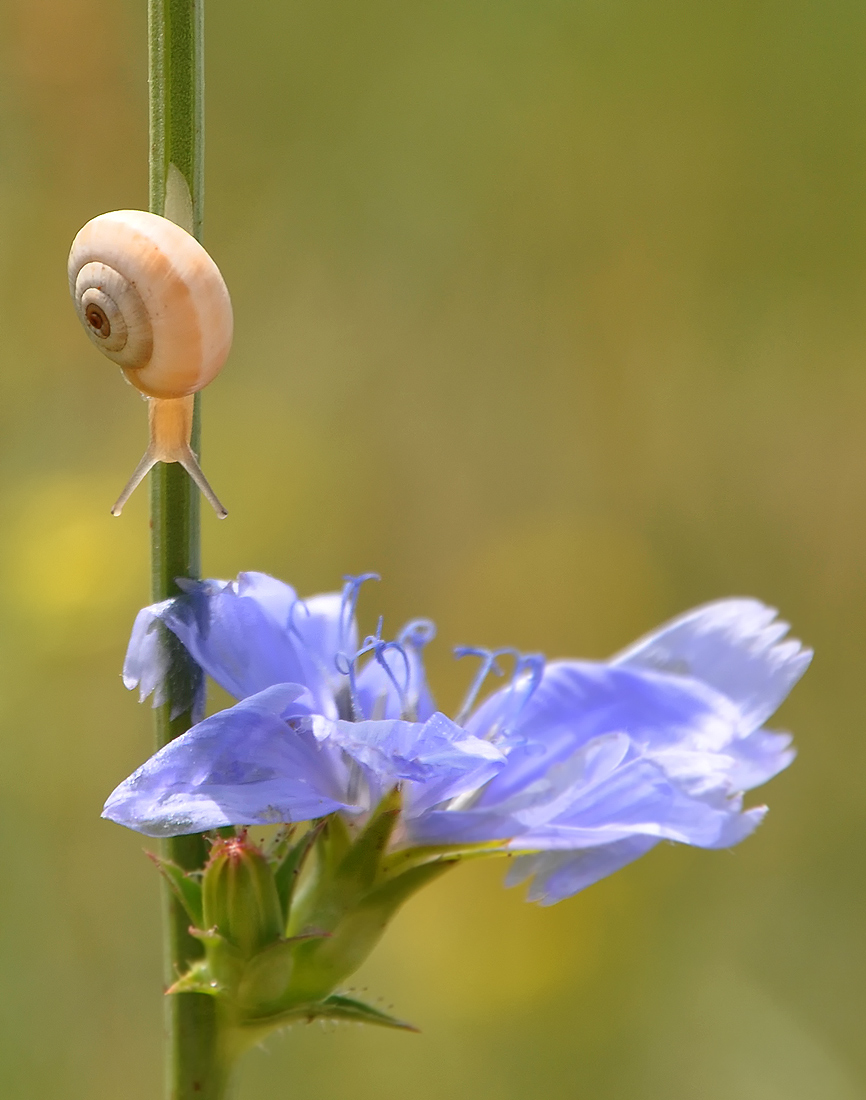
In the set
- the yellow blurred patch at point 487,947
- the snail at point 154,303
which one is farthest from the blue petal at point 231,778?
the yellow blurred patch at point 487,947

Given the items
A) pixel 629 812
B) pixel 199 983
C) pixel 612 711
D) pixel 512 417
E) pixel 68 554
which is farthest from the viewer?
pixel 512 417

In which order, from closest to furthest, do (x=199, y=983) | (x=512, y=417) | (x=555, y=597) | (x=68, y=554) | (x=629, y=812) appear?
(x=199, y=983) → (x=629, y=812) → (x=68, y=554) → (x=555, y=597) → (x=512, y=417)

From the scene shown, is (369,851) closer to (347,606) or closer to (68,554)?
Answer: (347,606)

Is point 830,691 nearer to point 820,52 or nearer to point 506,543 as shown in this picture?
point 506,543

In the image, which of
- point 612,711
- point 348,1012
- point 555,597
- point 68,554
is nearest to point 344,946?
point 348,1012

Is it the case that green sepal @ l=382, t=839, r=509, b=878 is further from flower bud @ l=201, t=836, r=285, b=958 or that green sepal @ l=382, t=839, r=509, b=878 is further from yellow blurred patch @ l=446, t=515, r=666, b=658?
yellow blurred patch @ l=446, t=515, r=666, b=658

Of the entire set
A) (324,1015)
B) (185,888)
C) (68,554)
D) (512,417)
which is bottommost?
(324,1015)

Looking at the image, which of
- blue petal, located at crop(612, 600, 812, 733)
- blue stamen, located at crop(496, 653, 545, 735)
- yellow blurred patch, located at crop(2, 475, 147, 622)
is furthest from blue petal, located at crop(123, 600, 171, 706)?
yellow blurred patch, located at crop(2, 475, 147, 622)

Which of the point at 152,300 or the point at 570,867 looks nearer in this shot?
the point at 152,300
